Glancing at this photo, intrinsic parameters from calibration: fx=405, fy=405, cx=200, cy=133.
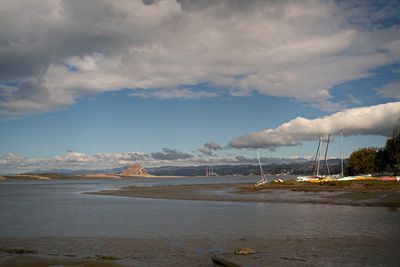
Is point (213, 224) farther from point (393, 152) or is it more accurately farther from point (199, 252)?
point (393, 152)

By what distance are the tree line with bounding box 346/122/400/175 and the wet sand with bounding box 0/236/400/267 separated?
312ft

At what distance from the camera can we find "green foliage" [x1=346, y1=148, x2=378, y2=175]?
132250 millimetres

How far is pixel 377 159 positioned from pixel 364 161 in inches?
221

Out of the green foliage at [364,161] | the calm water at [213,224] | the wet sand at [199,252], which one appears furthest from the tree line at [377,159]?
the wet sand at [199,252]

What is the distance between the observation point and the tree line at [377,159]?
112750 mm

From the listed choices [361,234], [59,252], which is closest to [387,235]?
[361,234]

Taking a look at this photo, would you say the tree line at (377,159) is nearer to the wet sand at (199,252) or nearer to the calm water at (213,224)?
A: the calm water at (213,224)

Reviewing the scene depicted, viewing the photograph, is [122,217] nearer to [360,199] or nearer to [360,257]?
[360,257]

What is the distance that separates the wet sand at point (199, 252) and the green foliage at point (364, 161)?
11452 cm

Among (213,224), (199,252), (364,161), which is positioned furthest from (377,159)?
(199,252)

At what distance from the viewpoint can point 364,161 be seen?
13338 centimetres

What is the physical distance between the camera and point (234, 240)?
2714 cm

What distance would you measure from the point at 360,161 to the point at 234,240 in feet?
390

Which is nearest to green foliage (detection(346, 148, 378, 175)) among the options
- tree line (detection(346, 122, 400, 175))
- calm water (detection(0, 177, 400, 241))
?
tree line (detection(346, 122, 400, 175))
